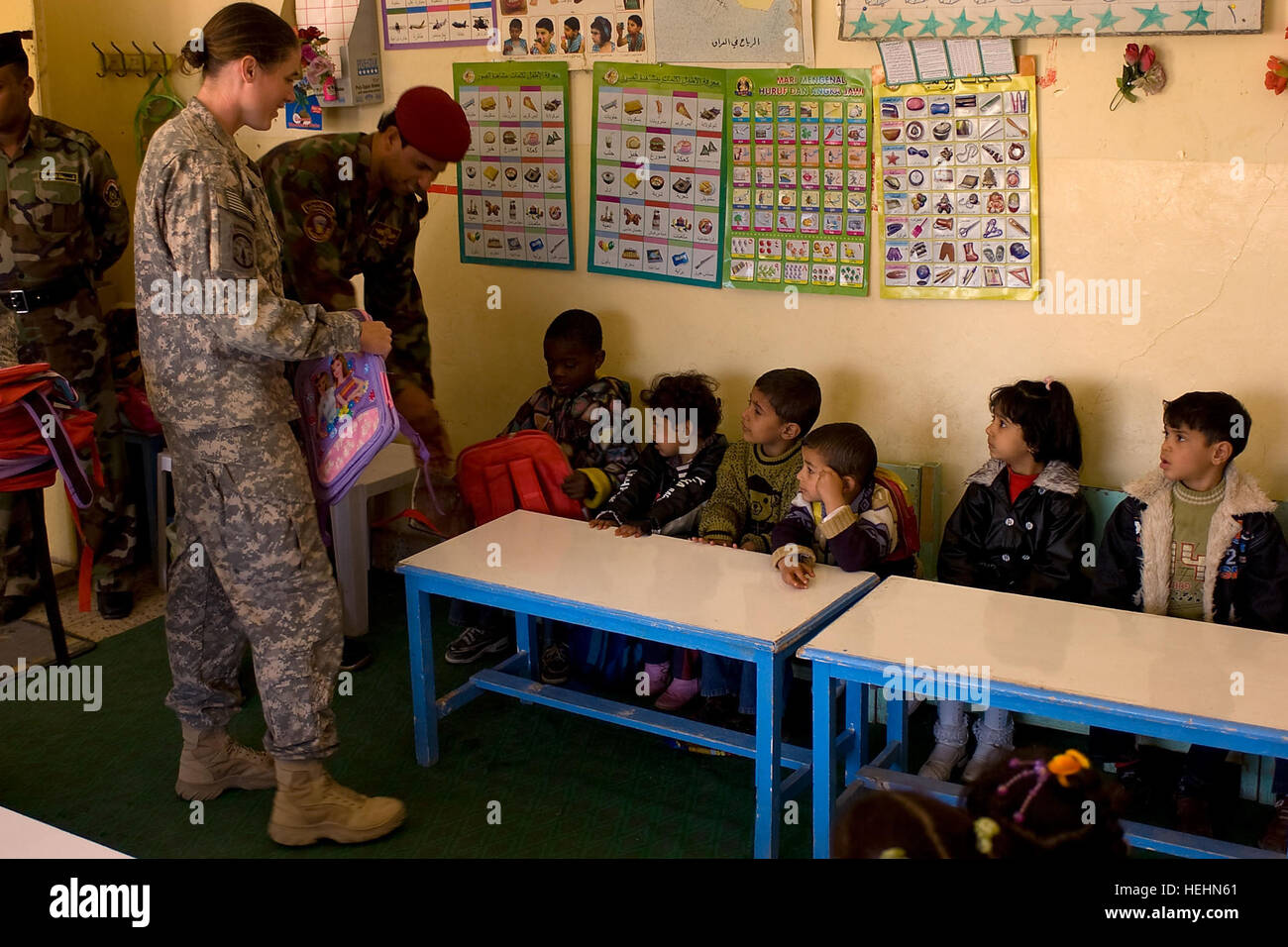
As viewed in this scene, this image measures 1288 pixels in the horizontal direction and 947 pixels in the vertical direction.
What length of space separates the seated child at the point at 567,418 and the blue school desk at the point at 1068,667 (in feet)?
3.97

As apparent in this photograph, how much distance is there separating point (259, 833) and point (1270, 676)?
7.36 ft

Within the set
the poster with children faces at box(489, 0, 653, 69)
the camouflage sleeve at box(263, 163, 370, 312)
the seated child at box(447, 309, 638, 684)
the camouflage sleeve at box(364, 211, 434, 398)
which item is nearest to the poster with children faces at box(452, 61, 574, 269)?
the poster with children faces at box(489, 0, 653, 69)

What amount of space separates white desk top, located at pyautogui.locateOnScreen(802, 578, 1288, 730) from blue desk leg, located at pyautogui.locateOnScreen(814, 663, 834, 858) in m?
0.09

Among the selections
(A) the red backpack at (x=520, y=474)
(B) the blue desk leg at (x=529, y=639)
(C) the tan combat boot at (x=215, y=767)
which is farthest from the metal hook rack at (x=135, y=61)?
(C) the tan combat boot at (x=215, y=767)

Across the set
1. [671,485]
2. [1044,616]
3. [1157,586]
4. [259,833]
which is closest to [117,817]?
[259,833]

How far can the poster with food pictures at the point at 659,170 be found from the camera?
146 inches

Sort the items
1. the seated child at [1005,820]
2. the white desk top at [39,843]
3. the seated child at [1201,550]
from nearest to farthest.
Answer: the seated child at [1005,820] < the white desk top at [39,843] < the seated child at [1201,550]

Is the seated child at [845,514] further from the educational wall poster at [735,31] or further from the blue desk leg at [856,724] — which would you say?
the educational wall poster at [735,31]

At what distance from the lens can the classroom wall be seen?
117 inches

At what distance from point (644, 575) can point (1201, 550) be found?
132 centimetres

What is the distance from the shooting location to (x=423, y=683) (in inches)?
127

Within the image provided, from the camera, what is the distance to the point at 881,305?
353 cm

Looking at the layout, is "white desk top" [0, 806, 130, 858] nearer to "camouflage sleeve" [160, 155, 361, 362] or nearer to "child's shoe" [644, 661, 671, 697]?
"camouflage sleeve" [160, 155, 361, 362]
